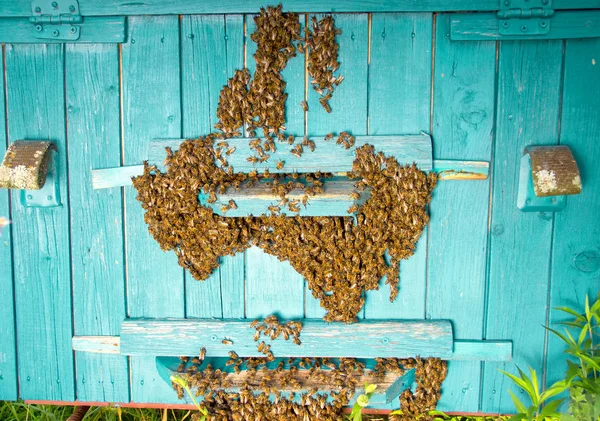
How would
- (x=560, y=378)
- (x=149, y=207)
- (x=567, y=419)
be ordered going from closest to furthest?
(x=567, y=419) < (x=149, y=207) < (x=560, y=378)

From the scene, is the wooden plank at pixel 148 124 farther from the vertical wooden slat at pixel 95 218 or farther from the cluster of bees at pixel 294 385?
the cluster of bees at pixel 294 385

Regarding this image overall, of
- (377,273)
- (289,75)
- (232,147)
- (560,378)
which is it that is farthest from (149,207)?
(560,378)

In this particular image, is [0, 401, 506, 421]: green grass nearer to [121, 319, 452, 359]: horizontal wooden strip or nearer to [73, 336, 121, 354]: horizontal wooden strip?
[73, 336, 121, 354]: horizontal wooden strip

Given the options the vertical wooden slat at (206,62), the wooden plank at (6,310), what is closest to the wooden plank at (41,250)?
the wooden plank at (6,310)

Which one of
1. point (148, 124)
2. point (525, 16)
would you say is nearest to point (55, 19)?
point (148, 124)

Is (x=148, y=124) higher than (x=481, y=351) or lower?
higher

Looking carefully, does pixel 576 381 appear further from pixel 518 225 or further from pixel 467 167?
pixel 467 167

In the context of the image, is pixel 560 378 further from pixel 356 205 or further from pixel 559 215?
pixel 356 205
